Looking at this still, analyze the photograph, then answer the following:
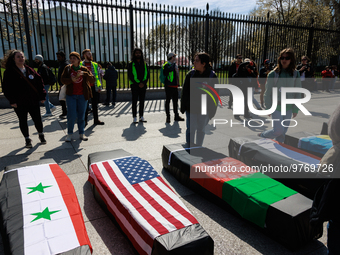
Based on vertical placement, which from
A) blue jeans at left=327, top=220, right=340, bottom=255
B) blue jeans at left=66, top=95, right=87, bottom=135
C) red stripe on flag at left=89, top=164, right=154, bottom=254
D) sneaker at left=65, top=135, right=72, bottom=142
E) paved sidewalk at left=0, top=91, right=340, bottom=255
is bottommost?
paved sidewalk at left=0, top=91, right=340, bottom=255

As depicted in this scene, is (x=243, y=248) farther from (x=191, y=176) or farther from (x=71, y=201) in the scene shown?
(x=71, y=201)

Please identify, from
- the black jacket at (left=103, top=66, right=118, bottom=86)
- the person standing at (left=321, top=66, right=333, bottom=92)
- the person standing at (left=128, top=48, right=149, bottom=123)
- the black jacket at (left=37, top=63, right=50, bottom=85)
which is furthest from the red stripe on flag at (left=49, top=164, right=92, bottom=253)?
the person standing at (left=321, top=66, right=333, bottom=92)

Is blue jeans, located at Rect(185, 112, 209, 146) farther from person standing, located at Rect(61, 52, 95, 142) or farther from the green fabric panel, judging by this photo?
person standing, located at Rect(61, 52, 95, 142)

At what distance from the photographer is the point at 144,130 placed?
22.4ft

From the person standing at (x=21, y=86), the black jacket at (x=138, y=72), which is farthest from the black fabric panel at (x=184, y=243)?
the black jacket at (x=138, y=72)

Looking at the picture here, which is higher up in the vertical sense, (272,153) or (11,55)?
(11,55)

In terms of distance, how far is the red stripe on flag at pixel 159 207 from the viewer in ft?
7.57

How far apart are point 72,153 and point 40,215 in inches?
112

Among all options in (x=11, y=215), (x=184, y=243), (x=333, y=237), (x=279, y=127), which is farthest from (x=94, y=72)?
Result: (x=333, y=237)

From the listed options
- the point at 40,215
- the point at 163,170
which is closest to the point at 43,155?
the point at 163,170

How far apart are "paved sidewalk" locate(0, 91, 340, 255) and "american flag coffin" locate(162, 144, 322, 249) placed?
0.15 m

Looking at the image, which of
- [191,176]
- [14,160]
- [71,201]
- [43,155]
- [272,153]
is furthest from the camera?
[43,155]

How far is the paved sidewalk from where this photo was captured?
2.58 meters

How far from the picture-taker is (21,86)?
16.8ft
